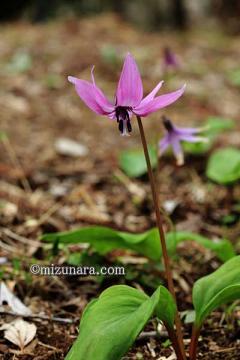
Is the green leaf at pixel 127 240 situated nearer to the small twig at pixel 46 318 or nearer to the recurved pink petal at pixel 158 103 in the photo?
the small twig at pixel 46 318

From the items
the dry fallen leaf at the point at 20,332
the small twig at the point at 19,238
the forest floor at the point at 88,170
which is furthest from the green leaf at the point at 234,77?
the dry fallen leaf at the point at 20,332

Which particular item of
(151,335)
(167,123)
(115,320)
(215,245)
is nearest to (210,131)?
(167,123)

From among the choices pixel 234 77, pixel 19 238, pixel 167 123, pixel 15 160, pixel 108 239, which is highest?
pixel 167 123

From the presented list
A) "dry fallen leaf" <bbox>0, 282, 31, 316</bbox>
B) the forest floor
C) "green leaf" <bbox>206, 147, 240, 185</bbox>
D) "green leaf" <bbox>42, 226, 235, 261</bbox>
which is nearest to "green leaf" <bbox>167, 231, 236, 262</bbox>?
"green leaf" <bbox>42, 226, 235, 261</bbox>

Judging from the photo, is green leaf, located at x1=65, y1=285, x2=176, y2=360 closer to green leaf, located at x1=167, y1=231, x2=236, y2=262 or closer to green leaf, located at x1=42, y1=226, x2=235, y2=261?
green leaf, located at x1=42, y1=226, x2=235, y2=261

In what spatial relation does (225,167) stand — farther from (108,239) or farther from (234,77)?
(234,77)

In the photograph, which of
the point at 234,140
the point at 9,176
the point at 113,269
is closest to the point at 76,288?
the point at 113,269
